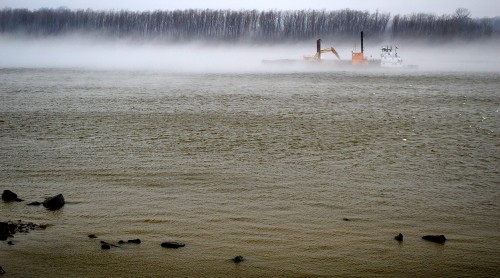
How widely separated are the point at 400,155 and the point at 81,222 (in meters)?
7.90

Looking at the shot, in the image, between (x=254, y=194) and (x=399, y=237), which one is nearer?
(x=399, y=237)

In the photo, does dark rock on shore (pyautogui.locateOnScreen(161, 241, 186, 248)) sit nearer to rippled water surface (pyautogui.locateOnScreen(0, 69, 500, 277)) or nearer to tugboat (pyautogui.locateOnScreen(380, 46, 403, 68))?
rippled water surface (pyautogui.locateOnScreen(0, 69, 500, 277))

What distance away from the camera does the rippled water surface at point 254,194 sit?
6.01 metres

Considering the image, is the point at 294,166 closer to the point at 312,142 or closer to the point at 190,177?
the point at 190,177

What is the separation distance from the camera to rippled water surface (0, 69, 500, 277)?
19.7 ft

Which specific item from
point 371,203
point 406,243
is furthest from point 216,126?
point 406,243

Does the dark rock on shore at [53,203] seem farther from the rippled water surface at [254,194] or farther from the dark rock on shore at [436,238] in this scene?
the dark rock on shore at [436,238]

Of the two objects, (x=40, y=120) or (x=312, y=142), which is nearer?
(x=312, y=142)

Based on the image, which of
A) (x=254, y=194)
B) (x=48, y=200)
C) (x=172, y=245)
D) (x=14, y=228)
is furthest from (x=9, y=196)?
(x=254, y=194)

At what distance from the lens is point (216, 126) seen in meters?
17.1

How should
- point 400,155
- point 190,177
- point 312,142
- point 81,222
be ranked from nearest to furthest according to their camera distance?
point 81,222, point 190,177, point 400,155, point 312,142

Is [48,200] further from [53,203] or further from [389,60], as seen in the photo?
[389,60]

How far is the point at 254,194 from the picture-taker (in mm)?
8969

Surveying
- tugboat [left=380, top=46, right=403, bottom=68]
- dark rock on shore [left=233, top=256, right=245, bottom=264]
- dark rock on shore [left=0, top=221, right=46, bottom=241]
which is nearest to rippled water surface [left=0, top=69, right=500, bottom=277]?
dark rock on shore [left=233, top=256, right=245, bottom=264]
